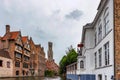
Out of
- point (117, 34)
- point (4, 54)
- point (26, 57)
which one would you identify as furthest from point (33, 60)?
point (117, 34)

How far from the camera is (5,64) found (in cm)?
6475

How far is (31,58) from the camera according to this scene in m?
94.6

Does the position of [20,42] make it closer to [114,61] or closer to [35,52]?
[35,52]

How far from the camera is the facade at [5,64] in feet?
205

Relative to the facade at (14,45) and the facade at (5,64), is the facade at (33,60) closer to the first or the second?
the facade at (14,45)

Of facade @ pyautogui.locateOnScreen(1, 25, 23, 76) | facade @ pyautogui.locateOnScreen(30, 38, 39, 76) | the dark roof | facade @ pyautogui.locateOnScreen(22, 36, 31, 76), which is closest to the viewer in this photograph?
the dark roof

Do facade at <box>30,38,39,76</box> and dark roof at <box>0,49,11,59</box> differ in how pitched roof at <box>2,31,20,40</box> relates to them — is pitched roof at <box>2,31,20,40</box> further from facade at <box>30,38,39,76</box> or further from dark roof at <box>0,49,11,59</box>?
facade at <box>30,38,39,76</box>

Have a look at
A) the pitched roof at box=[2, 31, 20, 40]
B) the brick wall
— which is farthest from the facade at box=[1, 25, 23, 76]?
the brick wall

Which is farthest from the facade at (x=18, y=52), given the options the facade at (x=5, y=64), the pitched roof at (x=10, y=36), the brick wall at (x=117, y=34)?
the brick wall at (x=117, y=34)

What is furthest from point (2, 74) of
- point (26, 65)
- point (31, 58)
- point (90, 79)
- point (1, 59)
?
point (90, 79)

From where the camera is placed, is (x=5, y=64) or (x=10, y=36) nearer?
(x=5, y=64)

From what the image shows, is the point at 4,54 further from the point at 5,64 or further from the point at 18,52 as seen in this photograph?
the point at 18,52

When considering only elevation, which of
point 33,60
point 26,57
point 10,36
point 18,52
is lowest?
point 33,60

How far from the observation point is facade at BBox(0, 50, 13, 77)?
2457 inches
